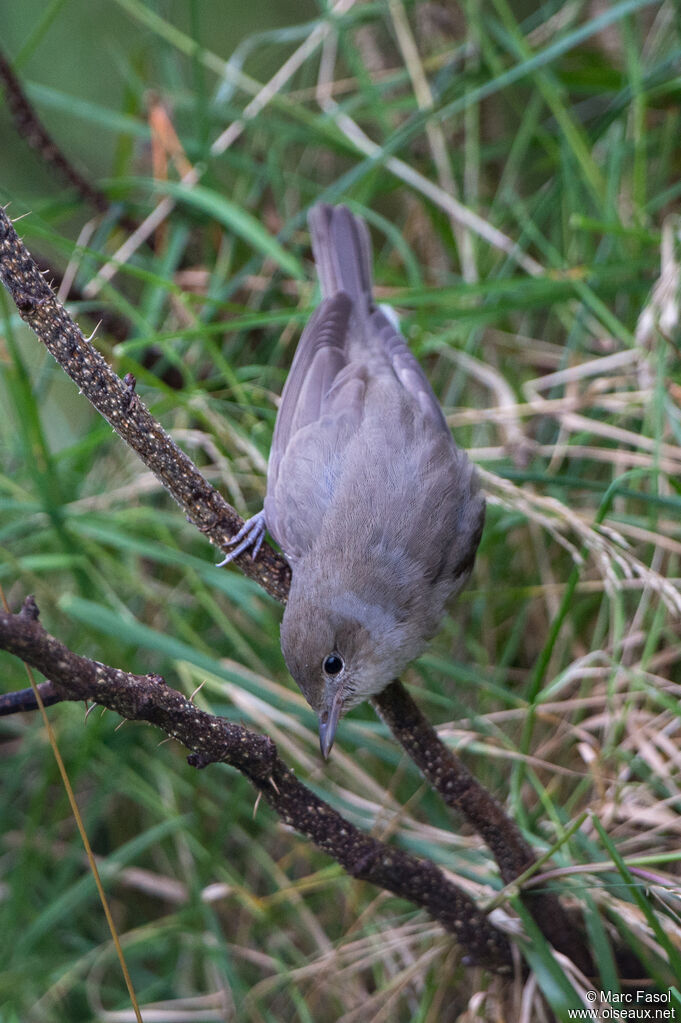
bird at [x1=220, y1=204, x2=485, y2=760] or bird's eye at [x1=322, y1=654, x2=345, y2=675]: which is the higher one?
bird at [x1=220, y1=204, x2=485, y2=760]

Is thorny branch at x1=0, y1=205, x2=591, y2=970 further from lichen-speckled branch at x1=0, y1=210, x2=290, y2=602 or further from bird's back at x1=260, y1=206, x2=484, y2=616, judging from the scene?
bird's back at x1=260, y1=206, x2=484, y2=616

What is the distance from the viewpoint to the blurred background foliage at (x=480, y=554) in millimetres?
2426

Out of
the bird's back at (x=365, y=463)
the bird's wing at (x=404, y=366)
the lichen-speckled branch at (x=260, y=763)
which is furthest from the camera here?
the bird's wing at (x=404, y=366)

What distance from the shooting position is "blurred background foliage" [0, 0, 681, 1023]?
243cm

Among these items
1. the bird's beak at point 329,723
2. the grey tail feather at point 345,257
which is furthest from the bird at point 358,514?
the grey tail feather at point 345,257

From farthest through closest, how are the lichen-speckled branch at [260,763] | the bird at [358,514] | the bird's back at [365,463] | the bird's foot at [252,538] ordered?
1. the bird's back at [365,463]
2. the bird at [358,514]
3. the bird's foot at [252,538]
4. the lichen-speckled branch at [260,763]

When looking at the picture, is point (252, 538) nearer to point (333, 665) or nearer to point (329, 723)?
point (333, 665)

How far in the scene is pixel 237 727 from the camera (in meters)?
1.62

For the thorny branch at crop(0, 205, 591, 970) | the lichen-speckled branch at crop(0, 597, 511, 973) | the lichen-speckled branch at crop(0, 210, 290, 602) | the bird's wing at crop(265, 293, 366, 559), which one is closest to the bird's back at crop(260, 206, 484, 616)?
the bird's wing at crop(265, 293, 366, 559)

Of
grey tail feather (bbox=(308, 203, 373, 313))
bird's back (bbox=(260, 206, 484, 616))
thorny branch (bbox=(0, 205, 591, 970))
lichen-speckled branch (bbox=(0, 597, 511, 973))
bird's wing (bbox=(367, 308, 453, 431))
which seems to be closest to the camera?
lichen-speckled branch (bbox=(0, 597, 511, 973))

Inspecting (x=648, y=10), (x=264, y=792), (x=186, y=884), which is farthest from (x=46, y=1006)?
(x=648, y=10)

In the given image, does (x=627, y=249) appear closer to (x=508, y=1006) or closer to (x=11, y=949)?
(x=508, y=1006)

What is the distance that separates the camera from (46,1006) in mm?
2773

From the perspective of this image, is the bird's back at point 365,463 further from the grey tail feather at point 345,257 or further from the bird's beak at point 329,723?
the bird's beak at point 329,723
